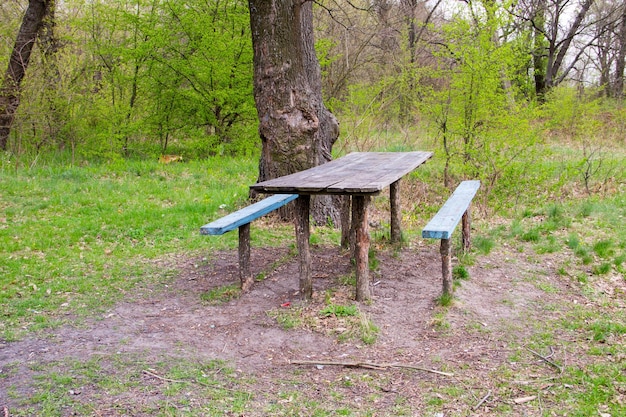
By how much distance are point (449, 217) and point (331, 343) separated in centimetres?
149

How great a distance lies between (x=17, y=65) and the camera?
1045 cm

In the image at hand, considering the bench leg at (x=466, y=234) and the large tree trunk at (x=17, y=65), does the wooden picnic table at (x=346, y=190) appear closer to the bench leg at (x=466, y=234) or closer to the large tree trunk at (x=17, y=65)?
the bench leg at (x=466, y=234)

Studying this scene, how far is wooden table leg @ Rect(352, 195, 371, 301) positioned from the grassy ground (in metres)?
0.71

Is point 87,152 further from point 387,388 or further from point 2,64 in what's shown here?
point 387,388

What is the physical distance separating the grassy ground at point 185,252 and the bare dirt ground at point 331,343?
5cm

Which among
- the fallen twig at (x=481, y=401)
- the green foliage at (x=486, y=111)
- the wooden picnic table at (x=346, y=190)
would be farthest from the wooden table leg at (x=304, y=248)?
the green foliage at (x=486, y=111)

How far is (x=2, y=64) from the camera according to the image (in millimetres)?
10680

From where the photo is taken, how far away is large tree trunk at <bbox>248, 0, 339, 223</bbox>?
6688 millimetres

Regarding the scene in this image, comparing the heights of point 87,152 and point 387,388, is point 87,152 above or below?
above

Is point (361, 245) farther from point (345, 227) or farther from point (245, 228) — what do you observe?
point (345, 227)

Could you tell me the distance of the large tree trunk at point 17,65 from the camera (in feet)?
32.7

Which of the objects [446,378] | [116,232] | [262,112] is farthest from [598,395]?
[116,232]

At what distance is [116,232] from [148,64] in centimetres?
590

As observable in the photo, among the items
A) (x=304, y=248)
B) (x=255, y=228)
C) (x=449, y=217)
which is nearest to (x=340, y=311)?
(x=304, y=248)
